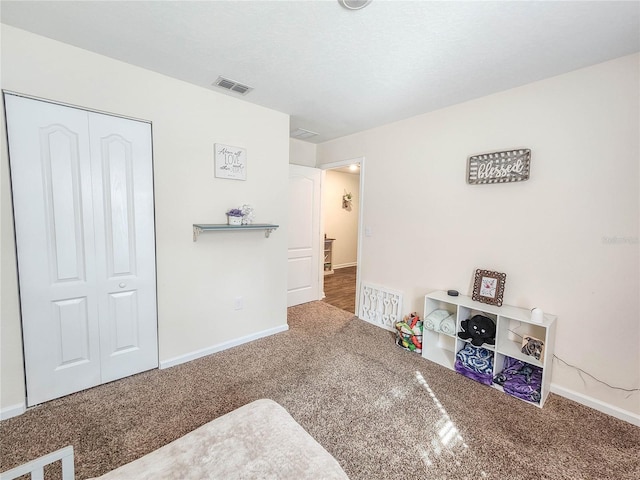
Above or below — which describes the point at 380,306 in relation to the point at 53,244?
below

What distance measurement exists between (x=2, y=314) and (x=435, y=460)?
9.25 feet

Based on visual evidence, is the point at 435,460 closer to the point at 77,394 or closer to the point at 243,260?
the point at 243,260

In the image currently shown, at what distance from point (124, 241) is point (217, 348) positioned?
132 centimetres

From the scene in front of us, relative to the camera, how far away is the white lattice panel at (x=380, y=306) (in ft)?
11.0

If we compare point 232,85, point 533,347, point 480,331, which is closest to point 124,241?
point 232,85

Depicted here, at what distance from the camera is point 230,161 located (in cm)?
270

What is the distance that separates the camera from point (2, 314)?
182 centimetres

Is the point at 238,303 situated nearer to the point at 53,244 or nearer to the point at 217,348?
the point at 217,348

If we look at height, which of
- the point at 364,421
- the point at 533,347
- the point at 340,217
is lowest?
the point at 364,421

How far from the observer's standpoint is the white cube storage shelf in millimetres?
2107

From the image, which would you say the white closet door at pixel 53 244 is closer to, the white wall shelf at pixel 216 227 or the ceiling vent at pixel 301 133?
the white wall shelf at pixel 216 227

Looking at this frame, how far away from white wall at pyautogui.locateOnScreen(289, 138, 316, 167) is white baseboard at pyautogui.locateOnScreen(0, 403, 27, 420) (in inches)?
138

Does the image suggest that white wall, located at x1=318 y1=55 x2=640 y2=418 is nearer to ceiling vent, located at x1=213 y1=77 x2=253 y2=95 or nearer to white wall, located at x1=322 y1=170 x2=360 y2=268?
ceiling vent, located at x1=213 y1=77 x2=253 y2=95

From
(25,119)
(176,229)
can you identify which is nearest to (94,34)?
(25,119)
